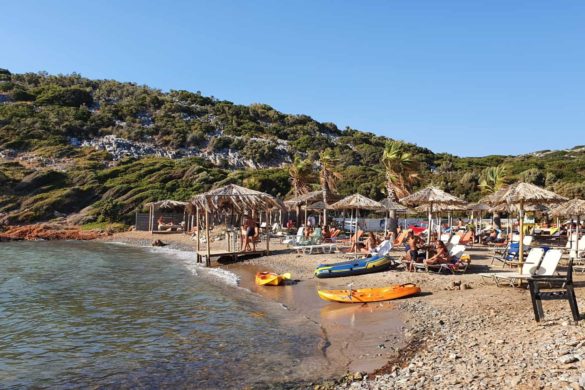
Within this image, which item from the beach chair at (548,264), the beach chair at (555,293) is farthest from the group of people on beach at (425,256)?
the beach chair at (555,293)

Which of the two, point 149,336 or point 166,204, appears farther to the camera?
point 166,204

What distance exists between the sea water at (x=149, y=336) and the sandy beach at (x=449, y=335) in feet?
2.25

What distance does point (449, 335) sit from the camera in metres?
7.10

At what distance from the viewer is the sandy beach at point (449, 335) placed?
507cm

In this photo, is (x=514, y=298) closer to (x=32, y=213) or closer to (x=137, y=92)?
(x=32, y=213)

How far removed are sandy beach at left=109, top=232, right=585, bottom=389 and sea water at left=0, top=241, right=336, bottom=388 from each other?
0.69m

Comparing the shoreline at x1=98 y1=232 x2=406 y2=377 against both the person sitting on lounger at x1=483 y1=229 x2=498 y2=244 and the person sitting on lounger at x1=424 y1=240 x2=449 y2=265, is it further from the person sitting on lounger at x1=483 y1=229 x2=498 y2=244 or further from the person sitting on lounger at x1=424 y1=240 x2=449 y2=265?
the person sitting on lounger at x1=483 y1=229 x2=498 y2=244

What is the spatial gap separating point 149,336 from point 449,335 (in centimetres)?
518

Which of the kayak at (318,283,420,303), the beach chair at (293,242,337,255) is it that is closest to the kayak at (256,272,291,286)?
the kayak at (318,283,420,303)

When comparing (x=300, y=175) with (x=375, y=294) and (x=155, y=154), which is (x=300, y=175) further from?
(x=155, y=154)

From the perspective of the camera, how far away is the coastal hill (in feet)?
144

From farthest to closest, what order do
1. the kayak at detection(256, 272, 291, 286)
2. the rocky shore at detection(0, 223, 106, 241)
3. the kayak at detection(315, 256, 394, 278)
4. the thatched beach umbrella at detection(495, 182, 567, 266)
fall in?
the rocky shore at detection(0, 223, 106, 241) < the kayak at detection(315, 256, 394, 278) < the kayak at detection(256, 272, 291, 286) < the thatched beach umbrella at detection(495, 182, 567, 266)

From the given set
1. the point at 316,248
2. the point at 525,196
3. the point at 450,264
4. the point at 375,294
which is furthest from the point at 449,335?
the point at 316,248

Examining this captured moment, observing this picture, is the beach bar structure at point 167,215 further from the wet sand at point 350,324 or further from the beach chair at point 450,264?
the beach chair at point 450,264
